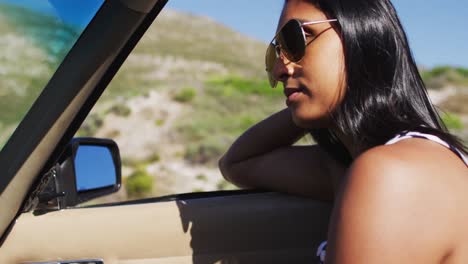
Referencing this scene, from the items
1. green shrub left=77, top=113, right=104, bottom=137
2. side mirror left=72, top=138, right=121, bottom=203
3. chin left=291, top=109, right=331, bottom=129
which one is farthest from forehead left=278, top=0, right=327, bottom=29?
green shrub left=77, top=113, right=104, bottom=137

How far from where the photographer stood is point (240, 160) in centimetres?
289

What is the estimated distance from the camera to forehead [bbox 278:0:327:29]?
212cm

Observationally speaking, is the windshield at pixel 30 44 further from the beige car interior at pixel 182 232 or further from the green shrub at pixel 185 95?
the green shrub at pixel 185 95

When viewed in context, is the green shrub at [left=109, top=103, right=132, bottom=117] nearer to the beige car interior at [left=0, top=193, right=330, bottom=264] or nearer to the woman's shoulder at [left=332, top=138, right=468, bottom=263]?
the beige car interior at [left=0, top=193, right=330, bottom=264]

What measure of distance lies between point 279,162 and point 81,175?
764 millimetres

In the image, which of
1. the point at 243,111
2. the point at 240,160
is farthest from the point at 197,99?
the point at 240,160

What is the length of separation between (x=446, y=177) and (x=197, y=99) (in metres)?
32.3

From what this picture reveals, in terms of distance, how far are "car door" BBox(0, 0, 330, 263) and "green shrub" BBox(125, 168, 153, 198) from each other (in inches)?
608

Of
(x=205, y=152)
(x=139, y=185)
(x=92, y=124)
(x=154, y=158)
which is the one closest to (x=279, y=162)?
(x=139, y=185)

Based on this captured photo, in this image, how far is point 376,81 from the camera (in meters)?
2.06

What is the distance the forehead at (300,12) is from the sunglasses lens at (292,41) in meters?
0.03

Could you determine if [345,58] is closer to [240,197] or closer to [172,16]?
[240,197]

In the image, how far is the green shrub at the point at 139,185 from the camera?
18.0 meters

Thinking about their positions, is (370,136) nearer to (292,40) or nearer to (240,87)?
(292,40)
